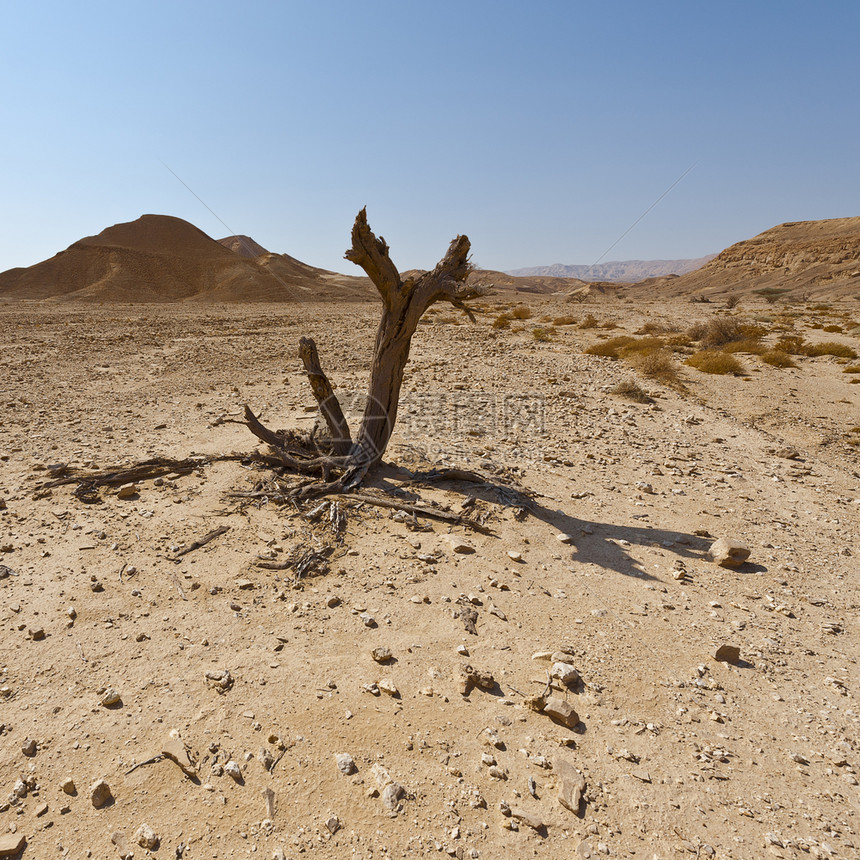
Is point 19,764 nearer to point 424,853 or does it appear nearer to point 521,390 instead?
point 424,853

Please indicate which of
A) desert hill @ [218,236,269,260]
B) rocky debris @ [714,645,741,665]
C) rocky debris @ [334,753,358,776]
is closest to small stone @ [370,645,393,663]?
rocky debris @ [334,753,358,776]

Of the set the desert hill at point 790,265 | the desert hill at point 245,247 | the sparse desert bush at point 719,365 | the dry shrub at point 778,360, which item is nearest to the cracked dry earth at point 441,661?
the sparse desert bush at point 719,365

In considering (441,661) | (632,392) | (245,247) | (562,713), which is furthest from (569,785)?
(245,247)

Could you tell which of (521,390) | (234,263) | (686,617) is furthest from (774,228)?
(686,617)

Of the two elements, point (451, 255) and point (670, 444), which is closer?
point (451, 255)

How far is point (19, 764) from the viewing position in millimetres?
Result: 2645

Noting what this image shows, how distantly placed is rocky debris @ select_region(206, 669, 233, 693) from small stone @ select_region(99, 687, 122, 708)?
1.58 feet

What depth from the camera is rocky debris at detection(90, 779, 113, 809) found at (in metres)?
2.45

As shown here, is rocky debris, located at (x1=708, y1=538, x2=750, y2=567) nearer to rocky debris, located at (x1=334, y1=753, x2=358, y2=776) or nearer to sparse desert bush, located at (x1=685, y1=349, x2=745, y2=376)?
rocky debris, located at (x1=334, y1=753, x2=358, y2=776)

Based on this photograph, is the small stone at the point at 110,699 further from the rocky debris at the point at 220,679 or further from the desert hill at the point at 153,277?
the desert hill at the point at 153,277

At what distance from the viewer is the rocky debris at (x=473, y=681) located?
312cm

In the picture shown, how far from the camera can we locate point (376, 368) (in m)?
5.88

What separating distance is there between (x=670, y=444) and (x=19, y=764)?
7.52m

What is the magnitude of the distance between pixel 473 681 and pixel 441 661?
0.28 meters
